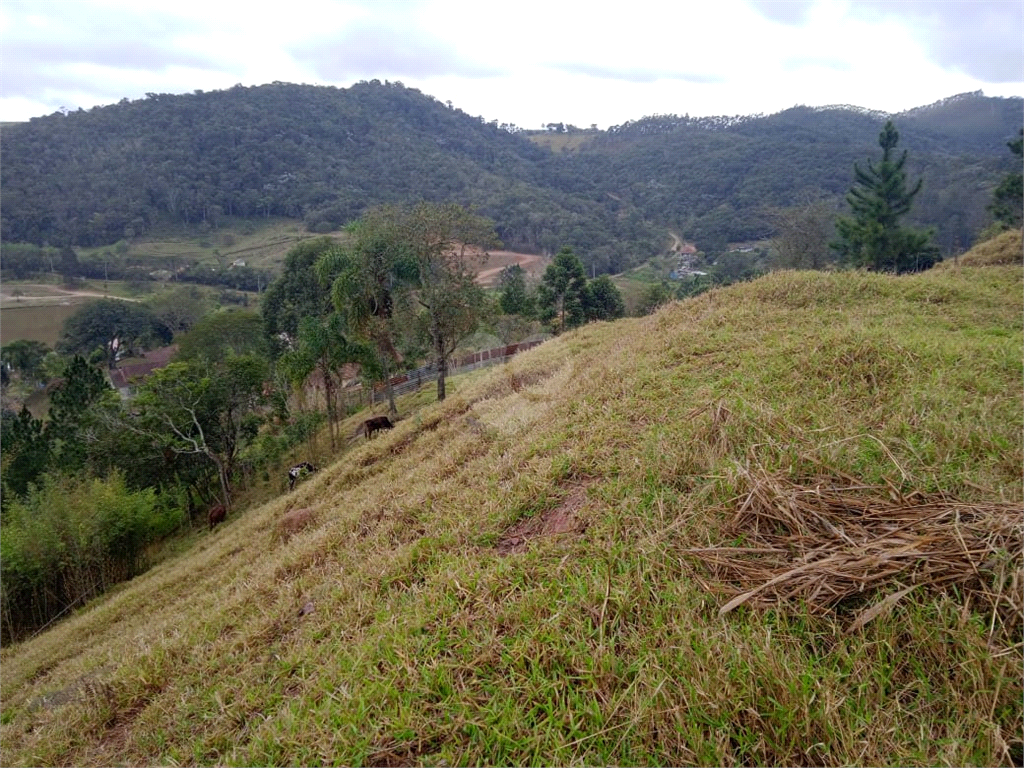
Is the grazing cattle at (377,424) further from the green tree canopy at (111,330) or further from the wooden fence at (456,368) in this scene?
the green tree canopy at (111,330)

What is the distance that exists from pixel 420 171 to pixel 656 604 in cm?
7429

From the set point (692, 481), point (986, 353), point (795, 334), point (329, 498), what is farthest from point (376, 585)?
point (986, 353)

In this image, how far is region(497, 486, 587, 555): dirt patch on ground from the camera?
10.00 feet

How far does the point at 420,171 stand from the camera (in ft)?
230

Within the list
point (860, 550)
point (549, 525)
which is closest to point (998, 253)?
point (860, 550)

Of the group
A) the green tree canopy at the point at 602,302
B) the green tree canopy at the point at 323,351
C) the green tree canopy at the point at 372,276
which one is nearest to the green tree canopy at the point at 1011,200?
the green tree canopy at the point at 602,302

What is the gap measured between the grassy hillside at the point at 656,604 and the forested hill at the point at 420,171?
40.9 meters

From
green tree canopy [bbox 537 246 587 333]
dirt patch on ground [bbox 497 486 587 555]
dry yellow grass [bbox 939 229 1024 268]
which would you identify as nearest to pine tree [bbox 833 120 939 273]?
dry yellow grass [bbox 939 229 1024 268]

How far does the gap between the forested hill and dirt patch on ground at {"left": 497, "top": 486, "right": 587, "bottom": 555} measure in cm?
4200

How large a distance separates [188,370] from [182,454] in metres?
2.23

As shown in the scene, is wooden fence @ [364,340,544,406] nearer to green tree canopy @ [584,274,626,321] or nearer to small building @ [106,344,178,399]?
green tree canopy @ [584,274,626,321]

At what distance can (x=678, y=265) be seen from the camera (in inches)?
1902

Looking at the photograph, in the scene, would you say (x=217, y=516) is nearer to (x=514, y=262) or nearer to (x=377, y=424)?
(x=377, y=424)

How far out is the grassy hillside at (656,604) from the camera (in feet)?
5.88
